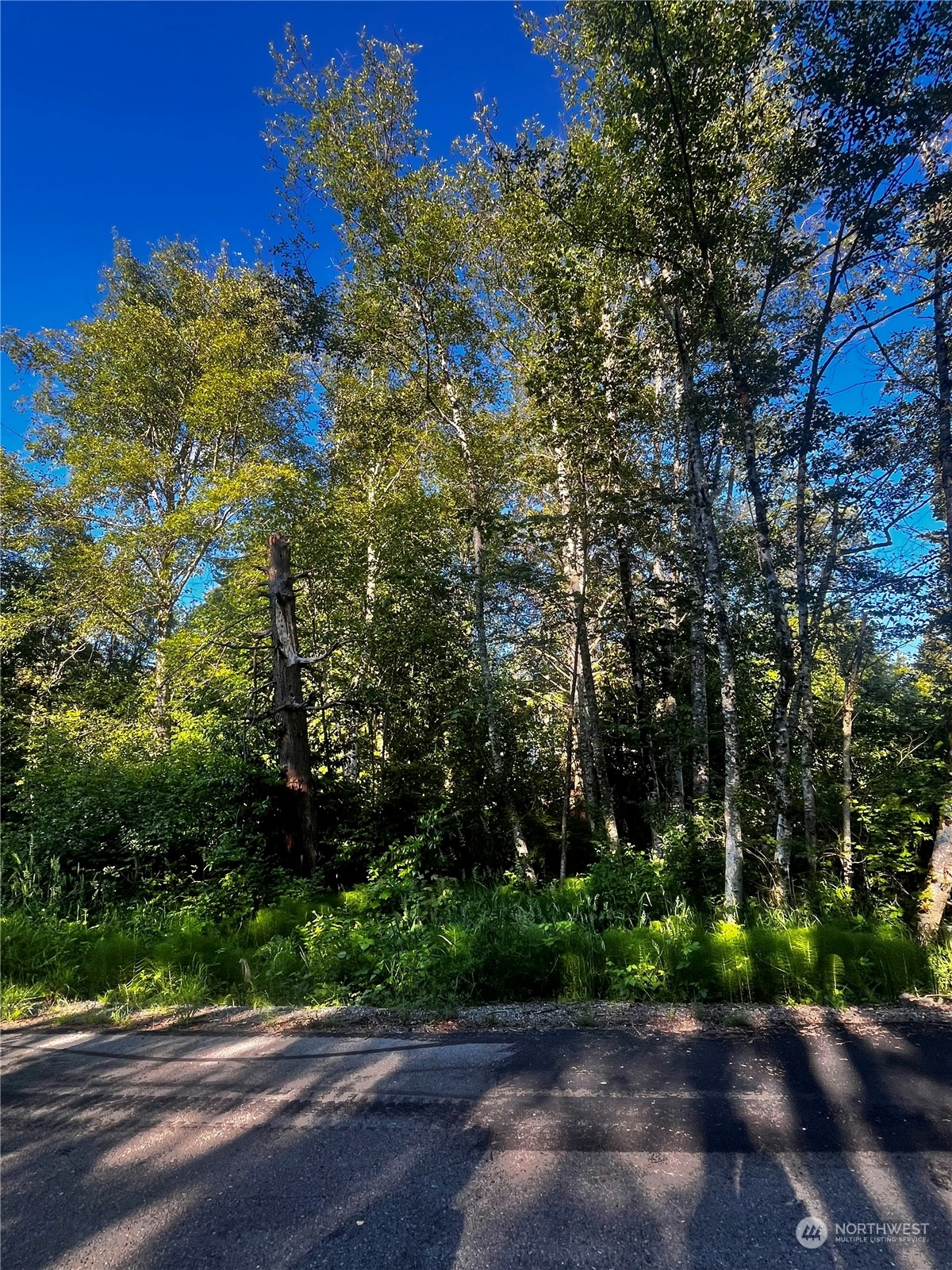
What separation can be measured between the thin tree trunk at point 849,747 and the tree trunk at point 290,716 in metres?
5.70

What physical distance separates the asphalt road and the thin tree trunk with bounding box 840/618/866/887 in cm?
292

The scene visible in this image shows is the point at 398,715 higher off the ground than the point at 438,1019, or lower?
higher

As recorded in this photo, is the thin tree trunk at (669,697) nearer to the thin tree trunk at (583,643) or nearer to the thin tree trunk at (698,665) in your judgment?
the thin tree trunk at (698,665)

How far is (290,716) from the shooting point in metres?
7.04

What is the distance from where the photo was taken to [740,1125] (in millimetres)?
2102

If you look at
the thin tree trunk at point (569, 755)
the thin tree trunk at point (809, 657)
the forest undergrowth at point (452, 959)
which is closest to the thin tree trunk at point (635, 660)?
the thin tree trunk at point (569, 755)

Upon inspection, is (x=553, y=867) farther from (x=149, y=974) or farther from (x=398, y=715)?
(x=149, y=974)

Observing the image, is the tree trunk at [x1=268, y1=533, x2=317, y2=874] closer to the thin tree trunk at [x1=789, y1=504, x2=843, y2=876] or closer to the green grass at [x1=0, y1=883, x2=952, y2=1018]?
the green grass at [x1=0, y1=883, x2=952, y2=1018]

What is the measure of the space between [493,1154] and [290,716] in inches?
221

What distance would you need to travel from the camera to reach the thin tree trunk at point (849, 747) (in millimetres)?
5445

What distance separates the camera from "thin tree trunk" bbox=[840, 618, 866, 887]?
17.9ft

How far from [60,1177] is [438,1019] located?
1.79m

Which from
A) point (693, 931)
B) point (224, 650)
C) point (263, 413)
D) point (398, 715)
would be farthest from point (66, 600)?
point (693, 931)
